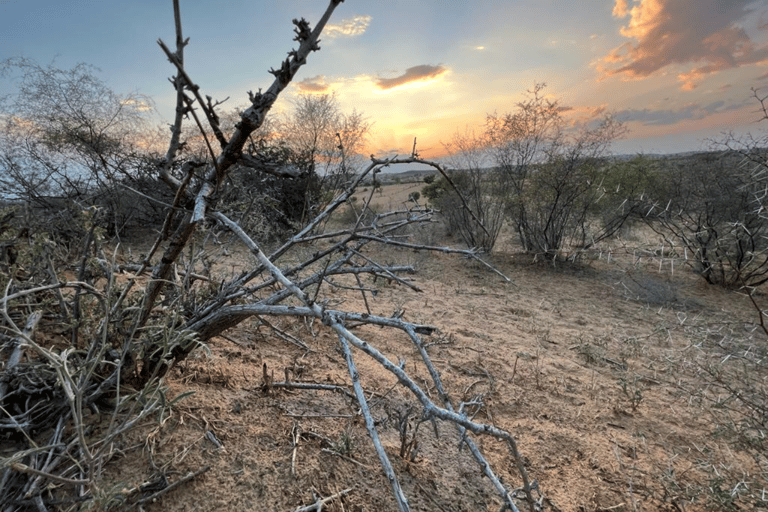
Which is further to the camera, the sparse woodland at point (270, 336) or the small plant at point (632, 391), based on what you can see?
the small plant at point (632, 391)

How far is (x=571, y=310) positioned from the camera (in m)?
5.54

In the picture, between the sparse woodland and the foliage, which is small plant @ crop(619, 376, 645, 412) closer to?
the sparse woodland

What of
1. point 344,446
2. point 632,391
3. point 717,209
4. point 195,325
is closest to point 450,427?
point 344,446

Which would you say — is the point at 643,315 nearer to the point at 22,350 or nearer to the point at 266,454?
the point at 266,454

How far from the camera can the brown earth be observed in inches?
55.2

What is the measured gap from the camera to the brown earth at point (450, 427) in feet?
4.60

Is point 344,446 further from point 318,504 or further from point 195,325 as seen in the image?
point 195,325

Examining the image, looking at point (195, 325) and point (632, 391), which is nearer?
point (195, 325)

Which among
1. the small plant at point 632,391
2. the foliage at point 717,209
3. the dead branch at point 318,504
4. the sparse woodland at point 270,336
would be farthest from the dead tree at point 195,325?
the foliage at point 717,209

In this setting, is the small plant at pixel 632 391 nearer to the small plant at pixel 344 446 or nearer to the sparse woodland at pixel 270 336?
the sparse woodland at pixel 270 336

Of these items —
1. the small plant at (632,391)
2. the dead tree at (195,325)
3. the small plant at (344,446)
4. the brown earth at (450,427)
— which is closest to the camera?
the dead tree at (195,325)

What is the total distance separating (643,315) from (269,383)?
558 cm

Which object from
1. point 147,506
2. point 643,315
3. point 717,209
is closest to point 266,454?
point 147,506

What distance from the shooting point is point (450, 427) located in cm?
203
